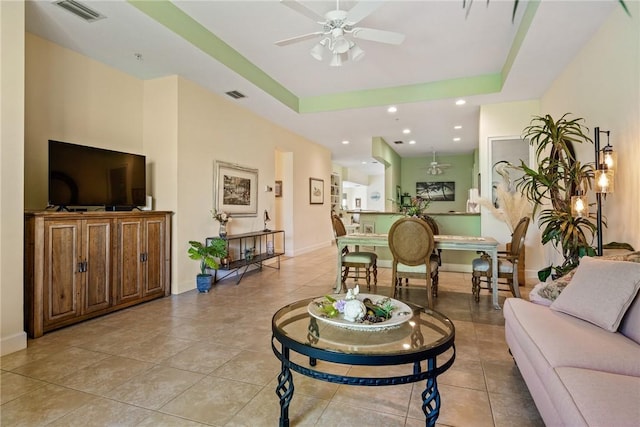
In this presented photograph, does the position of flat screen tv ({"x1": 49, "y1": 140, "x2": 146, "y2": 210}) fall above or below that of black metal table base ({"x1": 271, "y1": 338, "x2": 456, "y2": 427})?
above

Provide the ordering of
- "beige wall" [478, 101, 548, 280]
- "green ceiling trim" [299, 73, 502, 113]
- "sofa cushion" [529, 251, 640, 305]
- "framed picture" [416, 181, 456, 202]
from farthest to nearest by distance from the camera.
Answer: "framed picture" [416, 181, 456, 202] < "beige wall" [478, 101, 548, 280] < "green ceiling trim" [299, 73, 502, 113] < "sofa cushion" [529, 251, 640, 305]

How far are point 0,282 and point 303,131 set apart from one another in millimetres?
5639

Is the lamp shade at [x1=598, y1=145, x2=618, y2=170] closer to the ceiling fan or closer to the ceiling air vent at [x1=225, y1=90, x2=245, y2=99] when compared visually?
the ceiling air vent at [x1=225, y1=90, x2=245, y2=99]

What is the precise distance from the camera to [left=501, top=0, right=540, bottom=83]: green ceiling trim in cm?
296

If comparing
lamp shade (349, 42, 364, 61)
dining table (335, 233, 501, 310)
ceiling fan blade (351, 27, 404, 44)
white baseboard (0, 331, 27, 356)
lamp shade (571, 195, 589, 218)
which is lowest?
white baseboard (0, 331, 27, 356)

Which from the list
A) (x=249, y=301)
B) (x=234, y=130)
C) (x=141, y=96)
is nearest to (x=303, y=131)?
(x=234, y=130)

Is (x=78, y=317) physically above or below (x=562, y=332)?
below

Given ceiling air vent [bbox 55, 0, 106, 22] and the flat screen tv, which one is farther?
the flat screen tv

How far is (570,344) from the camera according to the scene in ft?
5.09

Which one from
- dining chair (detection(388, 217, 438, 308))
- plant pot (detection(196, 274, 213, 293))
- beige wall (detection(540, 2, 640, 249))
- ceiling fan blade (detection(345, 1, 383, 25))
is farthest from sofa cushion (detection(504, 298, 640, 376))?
plant pot (detection(196, 274, 213, 293))

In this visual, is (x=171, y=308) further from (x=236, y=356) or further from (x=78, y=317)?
→ (x=236, y=356)

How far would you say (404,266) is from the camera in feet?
12.3

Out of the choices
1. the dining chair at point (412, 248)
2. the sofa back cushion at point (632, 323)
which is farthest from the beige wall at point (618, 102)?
the dining chair at point (412, 248)

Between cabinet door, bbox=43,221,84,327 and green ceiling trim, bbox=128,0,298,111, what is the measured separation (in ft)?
6.82
